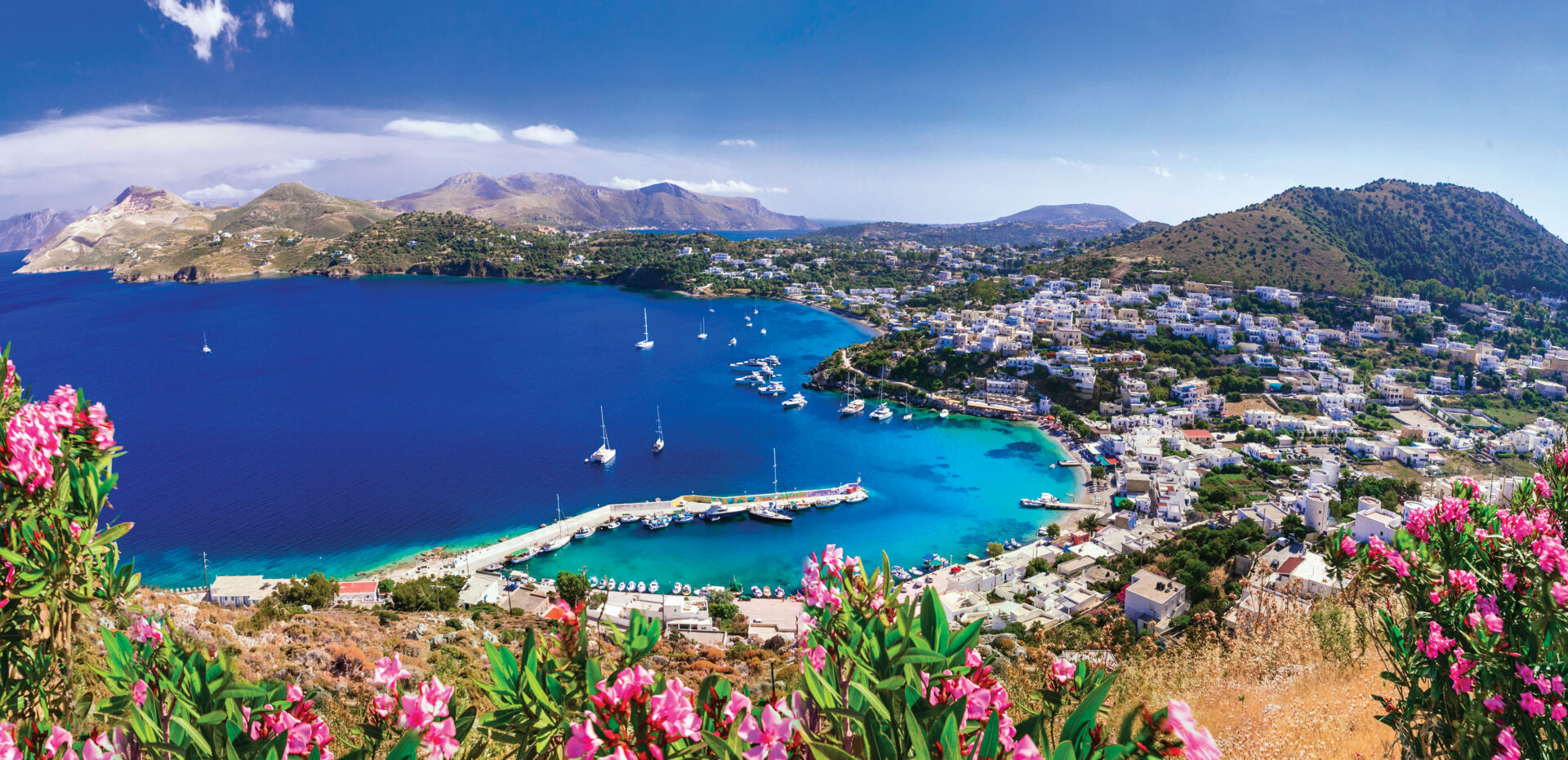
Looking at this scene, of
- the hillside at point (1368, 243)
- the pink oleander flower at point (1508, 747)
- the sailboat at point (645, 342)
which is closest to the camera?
the pink oleander flower at point (1508, 747)

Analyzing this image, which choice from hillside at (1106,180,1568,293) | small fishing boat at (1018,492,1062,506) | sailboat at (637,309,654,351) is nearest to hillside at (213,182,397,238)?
sailboat at (637,309,654,351)

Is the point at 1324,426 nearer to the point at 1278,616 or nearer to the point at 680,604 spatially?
the point at 1278,616

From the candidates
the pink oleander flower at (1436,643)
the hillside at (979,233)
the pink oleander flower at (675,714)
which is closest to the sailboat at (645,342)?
the pink oleander flower at (1436,643)

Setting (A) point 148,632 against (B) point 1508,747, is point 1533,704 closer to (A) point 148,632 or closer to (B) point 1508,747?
(B) point 1508,747

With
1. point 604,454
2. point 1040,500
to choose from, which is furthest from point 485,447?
point 1040,500

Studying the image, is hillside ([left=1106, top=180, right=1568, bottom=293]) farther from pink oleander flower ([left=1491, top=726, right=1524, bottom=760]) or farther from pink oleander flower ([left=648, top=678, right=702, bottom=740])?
pink oleander flower ([left=648, top=678, right=702, bottom=740])

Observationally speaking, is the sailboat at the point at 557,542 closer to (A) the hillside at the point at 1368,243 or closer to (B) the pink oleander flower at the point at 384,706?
(B) the pink oleander flower at the point at 384,706

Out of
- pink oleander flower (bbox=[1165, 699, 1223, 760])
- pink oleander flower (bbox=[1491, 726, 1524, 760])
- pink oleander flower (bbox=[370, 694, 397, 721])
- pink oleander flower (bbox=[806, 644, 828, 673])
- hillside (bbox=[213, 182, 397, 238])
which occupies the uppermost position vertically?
hillside (bbox=[213, 182, 397, 238])
